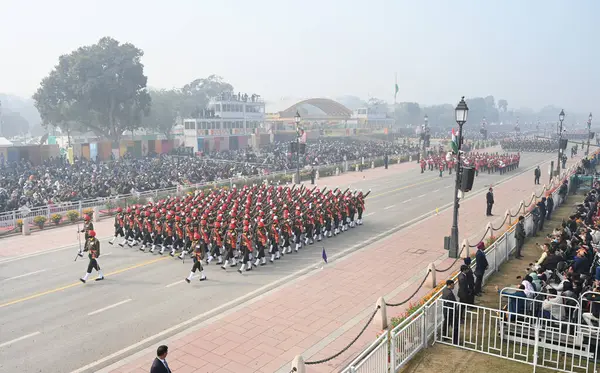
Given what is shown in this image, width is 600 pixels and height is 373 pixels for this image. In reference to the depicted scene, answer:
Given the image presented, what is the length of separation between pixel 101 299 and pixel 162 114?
80.5 m

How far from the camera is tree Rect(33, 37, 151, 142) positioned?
192 feet

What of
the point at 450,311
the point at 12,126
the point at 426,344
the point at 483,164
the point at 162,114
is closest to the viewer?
the point at 426,344

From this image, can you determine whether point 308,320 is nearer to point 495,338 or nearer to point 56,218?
point 495,338

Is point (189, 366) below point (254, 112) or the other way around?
below

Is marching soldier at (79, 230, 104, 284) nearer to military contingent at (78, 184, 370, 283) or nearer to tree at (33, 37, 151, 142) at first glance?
military contingent at (78, 184, 370, 283)

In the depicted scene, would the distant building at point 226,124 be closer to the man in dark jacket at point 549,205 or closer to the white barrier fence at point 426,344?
the man in dark jacket at point 549,205

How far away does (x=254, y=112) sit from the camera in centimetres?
7919

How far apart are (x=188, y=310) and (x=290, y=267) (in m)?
4.54

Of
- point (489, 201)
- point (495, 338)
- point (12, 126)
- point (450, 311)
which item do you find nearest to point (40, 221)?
point (450, 311)

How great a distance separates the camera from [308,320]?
11055 millimetres

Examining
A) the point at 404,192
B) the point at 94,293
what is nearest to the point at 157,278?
the point at 94,293

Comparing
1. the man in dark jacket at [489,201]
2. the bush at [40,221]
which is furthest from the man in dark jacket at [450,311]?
the bush at [40,221]

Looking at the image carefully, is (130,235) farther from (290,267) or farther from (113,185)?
(113,185)

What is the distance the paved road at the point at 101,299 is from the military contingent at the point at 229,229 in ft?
1.62
